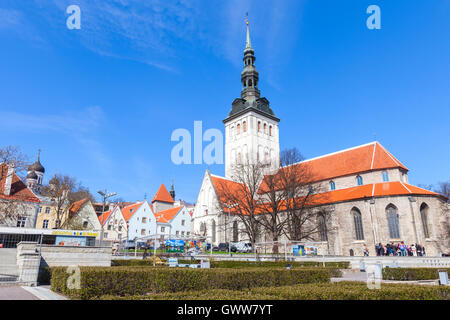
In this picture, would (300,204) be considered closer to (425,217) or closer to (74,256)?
(425,217)

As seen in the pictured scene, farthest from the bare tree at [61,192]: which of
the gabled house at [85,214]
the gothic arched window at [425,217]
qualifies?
the gothic arched window at [425,217]

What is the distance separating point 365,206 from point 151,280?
123 ft

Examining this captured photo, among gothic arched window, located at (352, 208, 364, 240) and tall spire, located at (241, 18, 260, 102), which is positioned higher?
tall spire, located at (241, 18, 260, 102)

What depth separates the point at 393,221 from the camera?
38562 millimetres

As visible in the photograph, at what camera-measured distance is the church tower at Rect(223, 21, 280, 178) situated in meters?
65.9

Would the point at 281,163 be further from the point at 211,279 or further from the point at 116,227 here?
the point at 116,227

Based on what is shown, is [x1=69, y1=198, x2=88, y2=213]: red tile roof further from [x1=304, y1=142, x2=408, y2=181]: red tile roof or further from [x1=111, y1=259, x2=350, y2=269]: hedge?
[x1=304, y1=142, x2=408, y2=181]: red tile roof

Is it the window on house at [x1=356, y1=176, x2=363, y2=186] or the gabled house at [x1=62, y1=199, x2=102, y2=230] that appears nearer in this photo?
the window on house at [x1=356, y1=176, x2=363, y2=186]

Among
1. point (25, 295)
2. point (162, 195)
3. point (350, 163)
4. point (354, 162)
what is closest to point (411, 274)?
point (25, 295)

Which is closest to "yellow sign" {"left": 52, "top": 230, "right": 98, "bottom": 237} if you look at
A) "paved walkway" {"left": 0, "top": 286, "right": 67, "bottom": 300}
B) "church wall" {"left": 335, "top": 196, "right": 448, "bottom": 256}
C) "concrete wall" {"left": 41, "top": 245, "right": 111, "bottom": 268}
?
"concrete wall" {"left": 41, "top": 245, "right": 111, "bottom": 268}

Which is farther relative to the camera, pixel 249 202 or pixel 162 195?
pixel 162 195

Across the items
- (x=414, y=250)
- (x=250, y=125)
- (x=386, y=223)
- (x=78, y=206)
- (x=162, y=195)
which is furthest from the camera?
(x=162, y=195)

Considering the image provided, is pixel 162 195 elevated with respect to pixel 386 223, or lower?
elevated

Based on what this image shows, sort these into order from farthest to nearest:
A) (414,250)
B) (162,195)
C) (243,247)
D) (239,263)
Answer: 1. (162,195)
2. (243,247)
3. (414,250)
4. (239,263)
